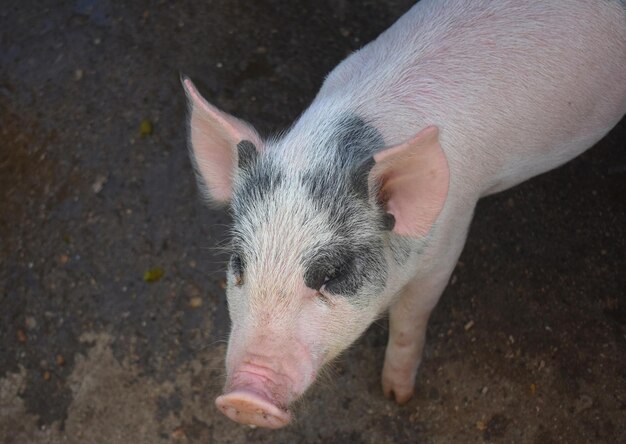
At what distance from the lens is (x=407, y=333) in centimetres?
283

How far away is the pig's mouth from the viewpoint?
180 cm

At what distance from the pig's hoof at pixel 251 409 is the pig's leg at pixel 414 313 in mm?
833

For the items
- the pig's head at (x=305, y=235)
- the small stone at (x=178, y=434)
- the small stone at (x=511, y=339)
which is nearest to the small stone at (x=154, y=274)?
the small stone at (x=178, y=434)

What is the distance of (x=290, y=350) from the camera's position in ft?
6.13

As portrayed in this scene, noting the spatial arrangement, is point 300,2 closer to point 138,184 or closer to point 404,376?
point 138,184

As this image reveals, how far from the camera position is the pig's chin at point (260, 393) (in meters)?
1.80

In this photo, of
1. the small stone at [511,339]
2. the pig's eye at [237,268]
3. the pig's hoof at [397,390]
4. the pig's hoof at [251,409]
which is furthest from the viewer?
the small stone at [511,339]

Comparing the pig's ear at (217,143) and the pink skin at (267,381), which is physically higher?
the pig's ear at (217,143)

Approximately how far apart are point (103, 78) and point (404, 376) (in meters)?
2.11

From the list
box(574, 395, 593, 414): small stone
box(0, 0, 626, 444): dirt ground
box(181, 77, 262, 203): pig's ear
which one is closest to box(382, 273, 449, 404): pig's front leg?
box(0, 0, 626, 444): dirt ground

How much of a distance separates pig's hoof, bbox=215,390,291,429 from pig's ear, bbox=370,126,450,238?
2.06 feet

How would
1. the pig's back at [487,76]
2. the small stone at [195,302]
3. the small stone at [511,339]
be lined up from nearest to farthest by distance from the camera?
the pig's back at [487,76] < the small stone at [511,339] < the small stone at [195,302]

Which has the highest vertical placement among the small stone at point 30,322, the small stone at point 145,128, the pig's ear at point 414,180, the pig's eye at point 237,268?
the pig's ear at point 414,180

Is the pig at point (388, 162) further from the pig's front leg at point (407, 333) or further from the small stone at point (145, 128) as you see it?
the small stone at point (145, 128)
